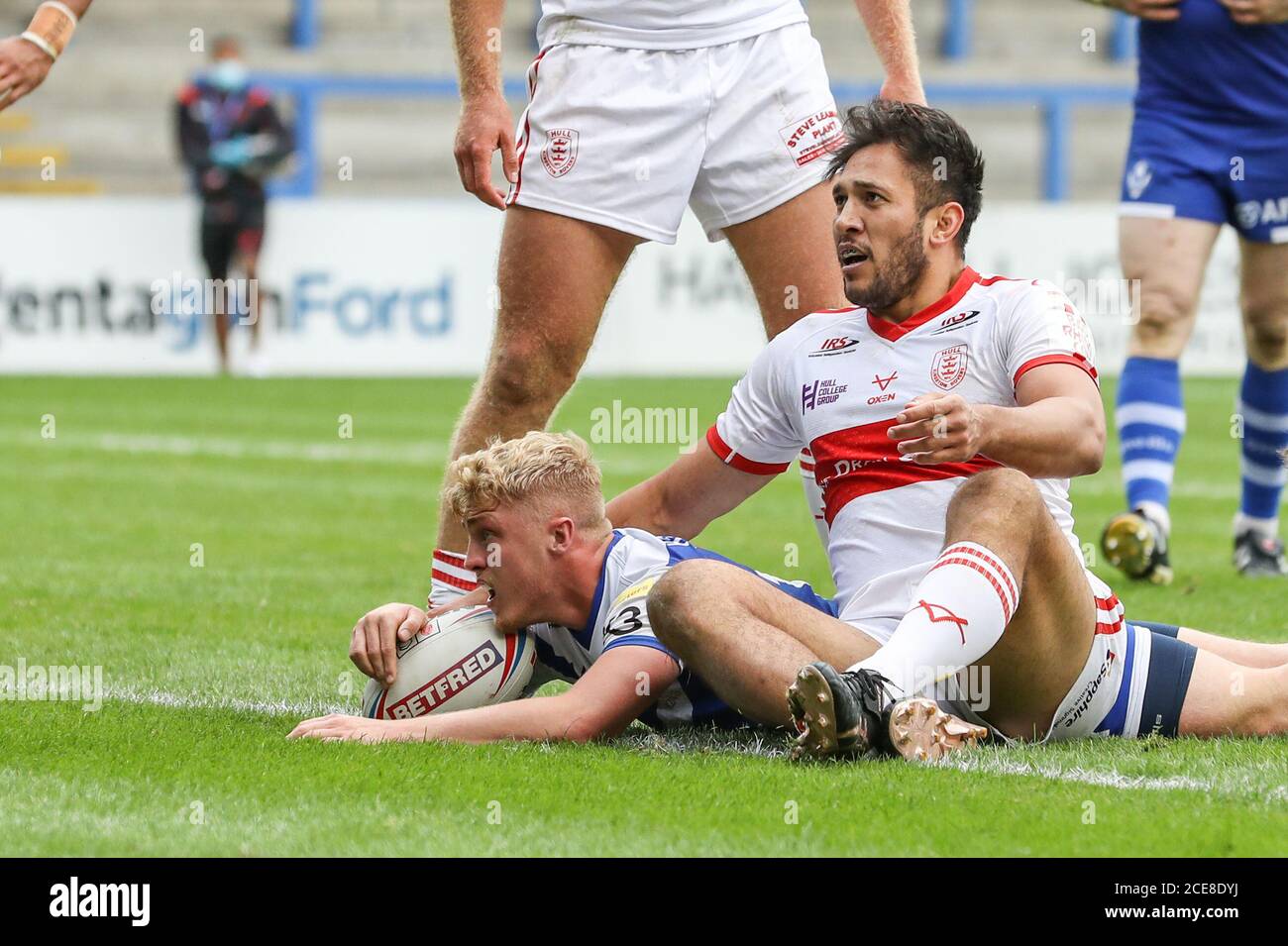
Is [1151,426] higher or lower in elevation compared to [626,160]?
lower

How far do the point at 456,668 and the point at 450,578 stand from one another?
51 cm

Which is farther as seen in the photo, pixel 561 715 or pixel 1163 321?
pixel 1163 321

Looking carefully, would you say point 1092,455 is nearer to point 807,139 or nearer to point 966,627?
point 966,627

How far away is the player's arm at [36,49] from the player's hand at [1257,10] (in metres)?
3.76

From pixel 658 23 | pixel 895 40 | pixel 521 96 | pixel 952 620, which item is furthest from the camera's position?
pixel 521 96

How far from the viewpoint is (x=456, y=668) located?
421cm

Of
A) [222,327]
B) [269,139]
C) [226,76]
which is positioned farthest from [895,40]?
[226,76]

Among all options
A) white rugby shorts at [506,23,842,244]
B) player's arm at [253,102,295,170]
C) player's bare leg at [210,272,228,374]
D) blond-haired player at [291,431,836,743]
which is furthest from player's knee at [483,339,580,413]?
player's arm at [253,102,295,170]

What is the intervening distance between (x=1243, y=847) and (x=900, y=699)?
2.52ft

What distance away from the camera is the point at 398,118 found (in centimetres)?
2341

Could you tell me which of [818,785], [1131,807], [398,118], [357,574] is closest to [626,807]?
[818,785]
